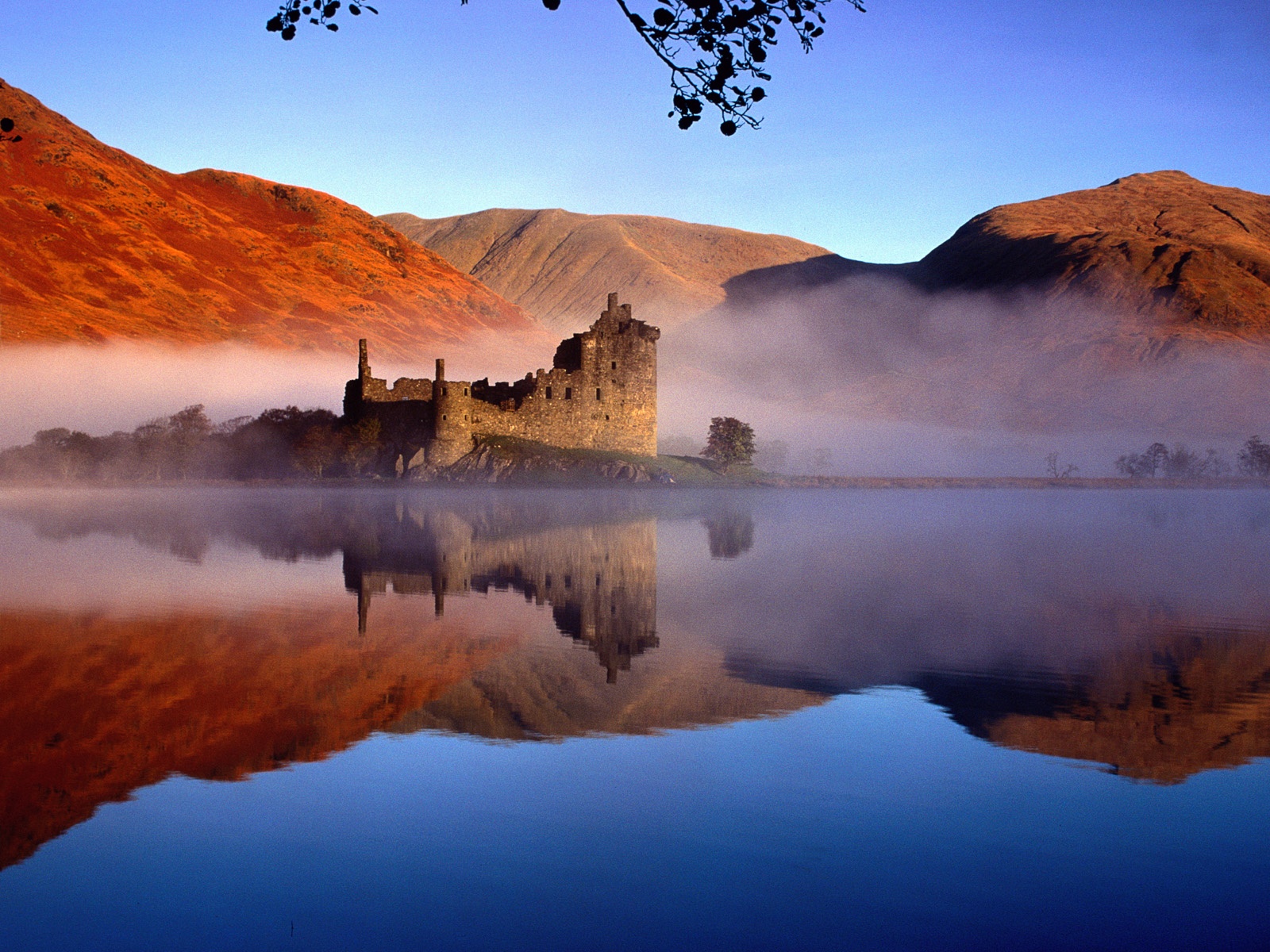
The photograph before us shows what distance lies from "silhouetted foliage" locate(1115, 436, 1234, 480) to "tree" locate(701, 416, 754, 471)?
52.2m

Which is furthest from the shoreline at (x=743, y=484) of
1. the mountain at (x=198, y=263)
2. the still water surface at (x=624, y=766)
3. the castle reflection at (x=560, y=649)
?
the still water surface at (x=624, y=766)

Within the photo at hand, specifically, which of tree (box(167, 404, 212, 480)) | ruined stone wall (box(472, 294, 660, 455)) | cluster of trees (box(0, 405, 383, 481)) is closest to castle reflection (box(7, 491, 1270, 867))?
cluster of trees (box(0, 405, 383, 481))

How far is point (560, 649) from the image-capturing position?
14.0 metres

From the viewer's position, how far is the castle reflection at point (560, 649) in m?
9.57

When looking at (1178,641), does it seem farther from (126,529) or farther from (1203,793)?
(126,529)

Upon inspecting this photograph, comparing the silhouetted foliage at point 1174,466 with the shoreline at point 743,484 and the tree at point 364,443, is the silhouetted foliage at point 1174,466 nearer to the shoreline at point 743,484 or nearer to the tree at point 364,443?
the shoreline at point 743,484

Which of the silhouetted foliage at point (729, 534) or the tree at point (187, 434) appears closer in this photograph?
the silhouetted foliage at point (729, 534)

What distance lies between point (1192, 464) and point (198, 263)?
124480 millimetres

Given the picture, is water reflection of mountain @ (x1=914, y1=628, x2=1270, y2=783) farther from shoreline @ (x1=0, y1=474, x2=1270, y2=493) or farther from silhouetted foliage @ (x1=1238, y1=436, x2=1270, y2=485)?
silhouetted foliage @ (x1=1238, y1=436, x2=1270, y2=485)

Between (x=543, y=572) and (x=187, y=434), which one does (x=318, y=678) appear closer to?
(x=543, y=572)

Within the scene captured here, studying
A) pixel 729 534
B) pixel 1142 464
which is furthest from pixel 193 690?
pixel 1142 464

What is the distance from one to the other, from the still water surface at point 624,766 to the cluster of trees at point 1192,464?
111 metres

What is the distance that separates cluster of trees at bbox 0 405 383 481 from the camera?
233 feet

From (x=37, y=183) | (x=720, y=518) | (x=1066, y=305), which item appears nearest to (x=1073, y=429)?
(x=1066, y=305)
